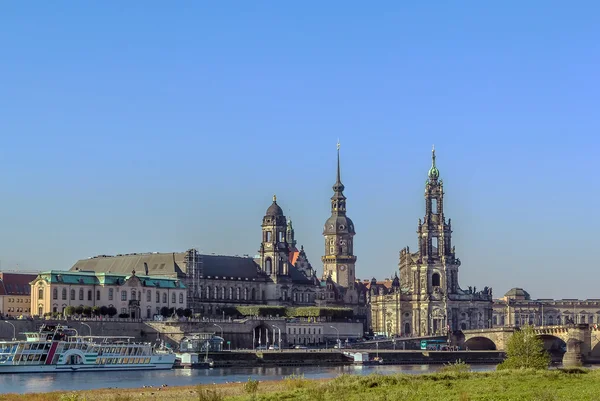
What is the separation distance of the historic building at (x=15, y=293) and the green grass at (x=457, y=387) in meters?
79.1

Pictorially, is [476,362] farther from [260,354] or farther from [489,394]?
[489,394]

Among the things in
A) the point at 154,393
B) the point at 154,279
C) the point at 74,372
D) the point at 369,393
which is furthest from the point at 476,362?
the point at 369,393

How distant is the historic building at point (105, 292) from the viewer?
407ft

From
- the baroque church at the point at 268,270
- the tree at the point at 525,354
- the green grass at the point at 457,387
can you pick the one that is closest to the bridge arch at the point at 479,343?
the baroque church at the point at 268,270

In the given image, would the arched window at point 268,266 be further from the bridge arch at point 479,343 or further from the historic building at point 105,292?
the bridge arch at point 479,343

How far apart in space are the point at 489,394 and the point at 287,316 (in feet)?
325

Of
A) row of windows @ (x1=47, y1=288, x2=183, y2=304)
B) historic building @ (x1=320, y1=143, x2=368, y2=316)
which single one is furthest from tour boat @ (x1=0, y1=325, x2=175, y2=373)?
historic building @ (x1=320, y1=143, x2=368, y2=316)

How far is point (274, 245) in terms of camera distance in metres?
152

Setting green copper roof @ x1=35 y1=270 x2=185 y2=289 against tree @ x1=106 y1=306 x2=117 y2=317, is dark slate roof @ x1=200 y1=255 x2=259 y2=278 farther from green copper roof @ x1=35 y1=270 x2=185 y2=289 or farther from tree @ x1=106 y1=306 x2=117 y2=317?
tree @ x1=106 y1=306 x2=117 y2=317

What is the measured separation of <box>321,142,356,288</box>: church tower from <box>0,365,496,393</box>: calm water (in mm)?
63191

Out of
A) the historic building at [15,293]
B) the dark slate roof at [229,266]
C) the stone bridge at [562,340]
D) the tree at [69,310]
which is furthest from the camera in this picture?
the dark slate roof at [229,266]

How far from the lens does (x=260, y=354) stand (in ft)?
352

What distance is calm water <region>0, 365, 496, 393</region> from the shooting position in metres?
72.4

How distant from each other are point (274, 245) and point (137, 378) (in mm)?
70232
